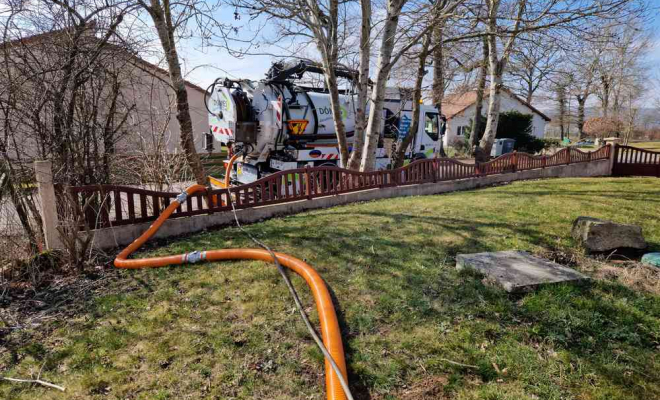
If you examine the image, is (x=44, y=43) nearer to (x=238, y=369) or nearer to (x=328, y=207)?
(x=238, y=369)

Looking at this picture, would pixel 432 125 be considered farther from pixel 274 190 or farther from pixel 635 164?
pixel 274 190

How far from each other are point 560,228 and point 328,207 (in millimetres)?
4112

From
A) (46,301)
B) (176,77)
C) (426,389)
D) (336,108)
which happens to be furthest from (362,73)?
(426,389)

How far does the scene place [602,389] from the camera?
236 cm

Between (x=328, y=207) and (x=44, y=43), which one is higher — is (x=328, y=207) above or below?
below

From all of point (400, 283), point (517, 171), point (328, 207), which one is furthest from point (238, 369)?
point (517, 171)

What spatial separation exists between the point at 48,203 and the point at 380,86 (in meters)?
6.71

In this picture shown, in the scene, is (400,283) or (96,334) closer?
(96,334)

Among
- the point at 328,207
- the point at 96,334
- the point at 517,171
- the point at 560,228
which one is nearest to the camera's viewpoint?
the point at 96,334

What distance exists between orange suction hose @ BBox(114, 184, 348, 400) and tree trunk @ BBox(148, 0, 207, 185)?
6.20ft

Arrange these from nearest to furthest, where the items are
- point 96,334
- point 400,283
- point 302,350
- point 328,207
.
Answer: point 302,350 < point 96,334 < point 400,283 < point 328,207

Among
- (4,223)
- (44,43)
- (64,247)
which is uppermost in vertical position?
(44,43)

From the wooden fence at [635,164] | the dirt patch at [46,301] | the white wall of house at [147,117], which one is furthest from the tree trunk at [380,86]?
the wooden fence at [635,164]

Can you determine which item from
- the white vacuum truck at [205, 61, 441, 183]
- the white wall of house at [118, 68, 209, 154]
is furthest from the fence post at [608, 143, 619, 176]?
the white wall of house at [118, 68, 209, 154]
